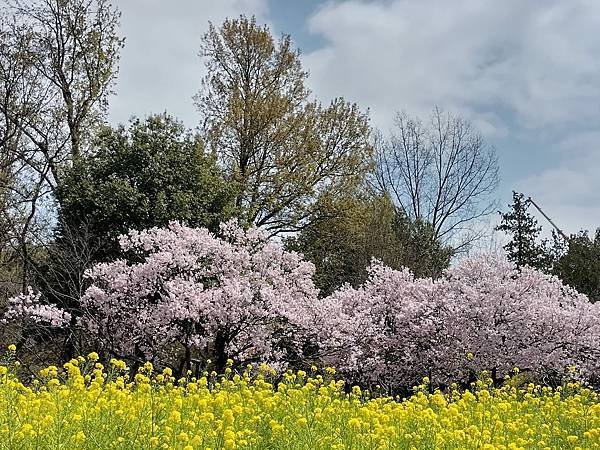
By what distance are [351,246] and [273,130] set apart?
4485mm

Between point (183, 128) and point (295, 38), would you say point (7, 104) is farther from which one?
point (295, 38)

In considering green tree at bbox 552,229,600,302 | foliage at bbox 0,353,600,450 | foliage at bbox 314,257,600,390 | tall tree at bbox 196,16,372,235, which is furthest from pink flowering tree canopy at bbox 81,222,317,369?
green tree at bbox 552,229,600,302

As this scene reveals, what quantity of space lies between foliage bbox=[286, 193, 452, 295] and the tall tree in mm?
536

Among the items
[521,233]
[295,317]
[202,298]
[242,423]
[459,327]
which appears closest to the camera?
[242,423]

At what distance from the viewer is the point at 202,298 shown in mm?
11430

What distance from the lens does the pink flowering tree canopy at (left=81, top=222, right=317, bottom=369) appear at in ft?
38.0

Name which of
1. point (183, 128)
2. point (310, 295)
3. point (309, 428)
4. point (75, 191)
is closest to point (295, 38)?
point (183, 128)

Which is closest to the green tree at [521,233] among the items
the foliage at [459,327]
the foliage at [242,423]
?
the foliage at [459,327]

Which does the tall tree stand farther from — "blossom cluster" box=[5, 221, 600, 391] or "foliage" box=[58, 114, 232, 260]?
"blossom cluster" box=[5, 221, 600, 391]

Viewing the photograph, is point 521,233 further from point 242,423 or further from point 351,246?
point 242,423

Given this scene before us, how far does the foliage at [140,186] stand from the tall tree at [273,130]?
372cm

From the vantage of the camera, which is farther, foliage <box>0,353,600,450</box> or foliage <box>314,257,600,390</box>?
foliage <box>314,257,600,390</box>

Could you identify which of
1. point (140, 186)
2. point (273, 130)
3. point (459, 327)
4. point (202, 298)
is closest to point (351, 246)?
point (273, 130)

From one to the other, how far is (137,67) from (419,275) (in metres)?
10.3
